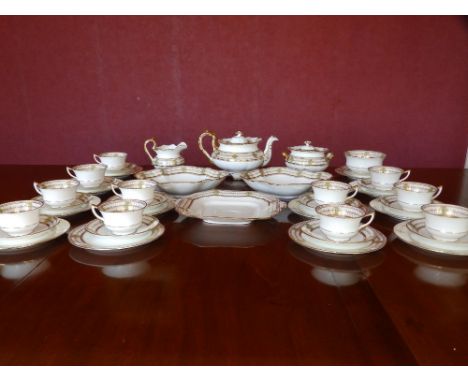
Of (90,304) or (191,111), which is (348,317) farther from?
(191,111)

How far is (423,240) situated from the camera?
811 mm

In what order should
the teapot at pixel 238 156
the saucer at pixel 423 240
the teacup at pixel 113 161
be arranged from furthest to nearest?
the teacup at pixel 113 161 → the teapot at pixel 238 156 → the saucer at pixel 423 240

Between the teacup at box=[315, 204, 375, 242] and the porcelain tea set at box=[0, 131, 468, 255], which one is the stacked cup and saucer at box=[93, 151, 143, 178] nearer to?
the porcelain tea set at box=[0, 131, 468, 255]

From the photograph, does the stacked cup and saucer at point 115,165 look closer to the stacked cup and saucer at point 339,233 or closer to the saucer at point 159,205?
the saucer at point 159,205

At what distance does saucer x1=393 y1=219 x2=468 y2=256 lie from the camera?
2.55 ft

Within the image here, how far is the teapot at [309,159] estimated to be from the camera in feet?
4.35

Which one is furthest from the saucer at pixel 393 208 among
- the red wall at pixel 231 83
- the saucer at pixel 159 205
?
the red wall at pixel 231 83

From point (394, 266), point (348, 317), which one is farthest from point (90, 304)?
point (394, 266)

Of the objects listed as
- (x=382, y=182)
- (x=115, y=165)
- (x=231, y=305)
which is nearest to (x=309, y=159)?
(x=382, y=182)

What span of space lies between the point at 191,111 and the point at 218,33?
46 centimetres

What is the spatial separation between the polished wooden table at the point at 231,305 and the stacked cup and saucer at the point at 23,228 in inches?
0.8

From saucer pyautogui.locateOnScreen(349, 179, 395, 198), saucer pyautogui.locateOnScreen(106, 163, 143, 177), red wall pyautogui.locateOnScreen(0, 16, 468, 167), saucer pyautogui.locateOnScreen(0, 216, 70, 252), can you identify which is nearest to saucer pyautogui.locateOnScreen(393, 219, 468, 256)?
saucer pyautogui.locateOnScreen(349, 179, 395, 198)

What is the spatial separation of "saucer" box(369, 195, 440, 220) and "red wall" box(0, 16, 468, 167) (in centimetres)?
147
